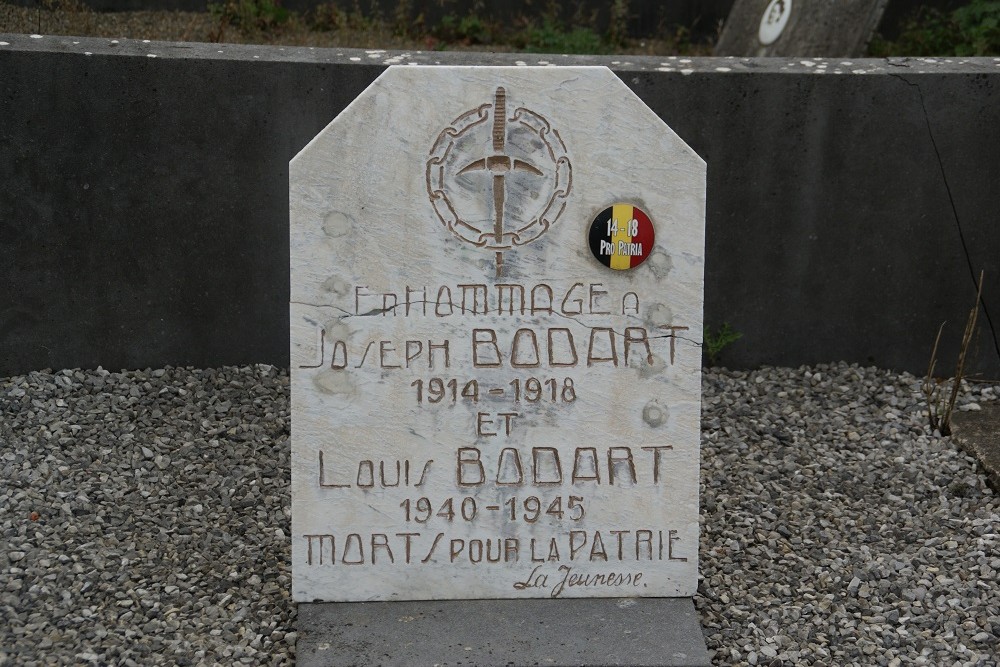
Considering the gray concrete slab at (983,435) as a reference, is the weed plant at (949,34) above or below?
above

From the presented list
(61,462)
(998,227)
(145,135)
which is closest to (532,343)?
(61,462)

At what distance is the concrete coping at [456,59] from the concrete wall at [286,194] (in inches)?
0.6

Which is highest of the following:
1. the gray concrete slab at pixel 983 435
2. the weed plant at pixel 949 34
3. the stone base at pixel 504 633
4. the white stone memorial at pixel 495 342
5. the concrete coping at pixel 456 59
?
the weed plant at pixel 949 34

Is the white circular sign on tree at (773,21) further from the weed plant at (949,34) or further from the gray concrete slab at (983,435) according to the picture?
the gray concrete slab at (983,435)

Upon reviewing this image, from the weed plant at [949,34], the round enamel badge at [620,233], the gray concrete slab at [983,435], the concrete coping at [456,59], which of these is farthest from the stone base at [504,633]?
the weed plant at [949,34]

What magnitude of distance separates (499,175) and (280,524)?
1.37 m

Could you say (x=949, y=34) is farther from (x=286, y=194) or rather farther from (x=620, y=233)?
(x=620, y=233)

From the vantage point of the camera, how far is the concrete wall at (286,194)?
469 cm

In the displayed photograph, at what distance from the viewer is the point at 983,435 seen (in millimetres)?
4605

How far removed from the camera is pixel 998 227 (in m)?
5.07

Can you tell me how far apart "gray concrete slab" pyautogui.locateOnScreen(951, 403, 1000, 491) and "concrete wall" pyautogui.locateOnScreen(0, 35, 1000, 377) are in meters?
0.42

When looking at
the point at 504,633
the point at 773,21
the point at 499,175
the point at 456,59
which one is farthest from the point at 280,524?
the point at 773,21

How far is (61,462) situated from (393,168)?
5.59ft

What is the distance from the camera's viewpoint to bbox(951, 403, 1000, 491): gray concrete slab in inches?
171
